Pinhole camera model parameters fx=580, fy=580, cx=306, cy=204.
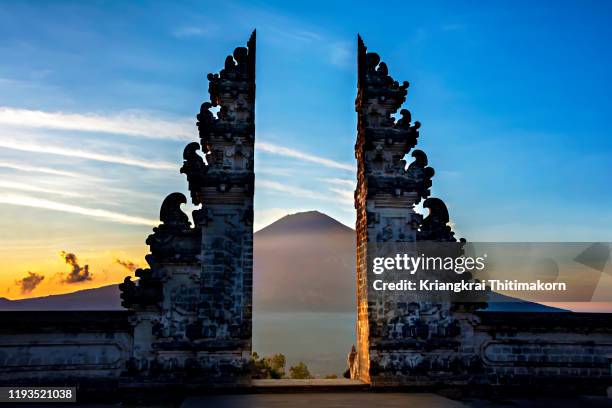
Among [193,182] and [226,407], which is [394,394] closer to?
[226,407]

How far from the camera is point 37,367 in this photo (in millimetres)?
12125

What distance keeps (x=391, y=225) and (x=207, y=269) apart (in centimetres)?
443

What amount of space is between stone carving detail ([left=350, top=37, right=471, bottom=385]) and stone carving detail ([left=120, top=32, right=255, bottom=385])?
2.77m

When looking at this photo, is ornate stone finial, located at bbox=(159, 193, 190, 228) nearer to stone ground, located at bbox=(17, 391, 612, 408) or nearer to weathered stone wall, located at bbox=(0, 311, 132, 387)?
weathered stone wall, located at bbox=(0, 311, 132, 387)

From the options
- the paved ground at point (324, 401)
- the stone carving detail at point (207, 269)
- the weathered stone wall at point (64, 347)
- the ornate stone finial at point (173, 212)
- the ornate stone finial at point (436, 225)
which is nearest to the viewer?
the paved ground at point (324, 401)

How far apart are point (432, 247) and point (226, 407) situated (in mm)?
6155

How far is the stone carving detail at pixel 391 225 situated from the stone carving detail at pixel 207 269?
277 centimetres

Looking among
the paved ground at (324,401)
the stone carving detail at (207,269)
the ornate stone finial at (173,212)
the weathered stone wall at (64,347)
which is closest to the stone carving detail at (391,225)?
the paved ground at (324,401)

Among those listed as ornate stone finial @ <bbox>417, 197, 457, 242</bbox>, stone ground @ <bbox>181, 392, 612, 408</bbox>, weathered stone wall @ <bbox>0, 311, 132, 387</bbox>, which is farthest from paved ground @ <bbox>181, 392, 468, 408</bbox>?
ornate stone finial @ <bbox>417, 197, 457, 242</bbox>

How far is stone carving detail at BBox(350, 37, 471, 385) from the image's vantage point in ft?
43.5

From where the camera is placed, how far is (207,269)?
12977 millimetres

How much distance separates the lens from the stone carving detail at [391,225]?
13258mm

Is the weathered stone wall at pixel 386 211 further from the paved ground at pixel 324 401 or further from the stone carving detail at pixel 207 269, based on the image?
the stone carving detail at pixel 207 269

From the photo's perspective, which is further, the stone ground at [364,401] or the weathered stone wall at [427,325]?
the weathered stone wall at [427,325]
